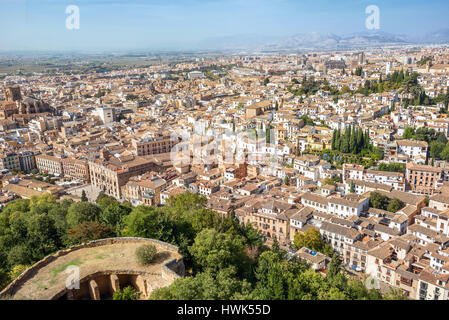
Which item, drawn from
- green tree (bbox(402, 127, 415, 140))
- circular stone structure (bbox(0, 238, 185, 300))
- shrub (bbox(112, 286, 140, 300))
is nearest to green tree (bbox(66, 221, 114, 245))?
circular stone structure (bbox(0, 238, 185, 300))

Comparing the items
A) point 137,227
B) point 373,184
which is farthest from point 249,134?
point 137,227

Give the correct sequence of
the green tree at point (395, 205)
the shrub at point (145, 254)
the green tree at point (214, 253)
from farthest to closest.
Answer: the green tree at point (395, 205)
the green tree at point (214, 253)
the shrub at point (145, 254)

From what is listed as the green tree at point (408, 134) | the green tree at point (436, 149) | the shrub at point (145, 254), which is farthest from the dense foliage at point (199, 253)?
the green tree at point (408, 134)

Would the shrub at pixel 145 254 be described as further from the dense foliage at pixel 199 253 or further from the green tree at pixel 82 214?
the green tree at pixel 82 214

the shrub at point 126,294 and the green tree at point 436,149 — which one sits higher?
the shrub at point 126,294

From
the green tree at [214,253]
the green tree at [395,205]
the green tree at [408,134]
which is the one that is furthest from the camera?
the green tree at [408,134]
